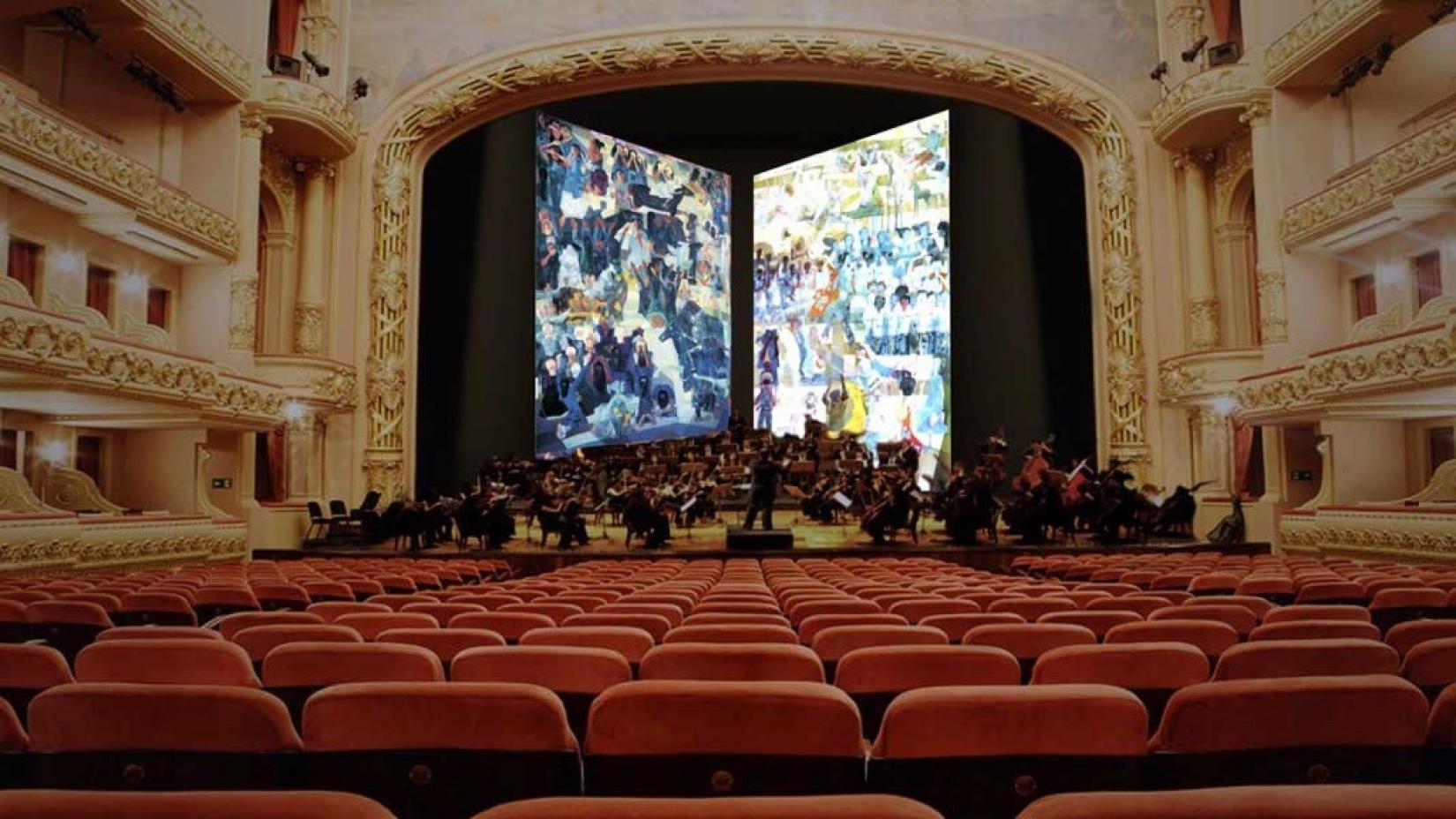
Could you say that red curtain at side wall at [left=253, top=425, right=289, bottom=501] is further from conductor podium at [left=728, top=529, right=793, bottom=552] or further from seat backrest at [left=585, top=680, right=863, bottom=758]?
seat backrest at [left=585, top=680, right=863, bottom=758]

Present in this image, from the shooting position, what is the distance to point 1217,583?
18.3ft

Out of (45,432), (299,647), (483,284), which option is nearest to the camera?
(299,647)

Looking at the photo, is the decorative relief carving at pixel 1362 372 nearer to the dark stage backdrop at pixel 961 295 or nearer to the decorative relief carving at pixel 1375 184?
the decorative relief carving at pixel 1375 184

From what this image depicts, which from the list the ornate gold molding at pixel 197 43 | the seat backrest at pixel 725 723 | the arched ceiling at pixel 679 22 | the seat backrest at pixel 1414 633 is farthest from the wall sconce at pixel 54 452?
the seat backrest at pixel 1414 633

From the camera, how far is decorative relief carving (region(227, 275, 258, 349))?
16.9m

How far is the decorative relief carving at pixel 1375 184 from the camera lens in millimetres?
12445

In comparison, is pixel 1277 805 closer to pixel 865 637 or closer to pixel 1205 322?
pixel 865 637

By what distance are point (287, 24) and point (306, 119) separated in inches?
105

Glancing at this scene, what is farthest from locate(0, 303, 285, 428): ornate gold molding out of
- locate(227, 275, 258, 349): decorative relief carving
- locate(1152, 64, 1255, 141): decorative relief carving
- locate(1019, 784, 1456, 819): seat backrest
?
locate(1152, 64, 1255, 141): decorative relief carving

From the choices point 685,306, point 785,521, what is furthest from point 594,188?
point 785,521

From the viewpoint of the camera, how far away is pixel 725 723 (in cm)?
168

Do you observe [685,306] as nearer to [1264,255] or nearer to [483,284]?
[483,284]

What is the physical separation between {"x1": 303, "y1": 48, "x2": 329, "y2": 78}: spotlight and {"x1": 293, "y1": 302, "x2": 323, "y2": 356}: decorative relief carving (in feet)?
14.9

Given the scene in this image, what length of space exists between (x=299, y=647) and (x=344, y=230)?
19.1 m
